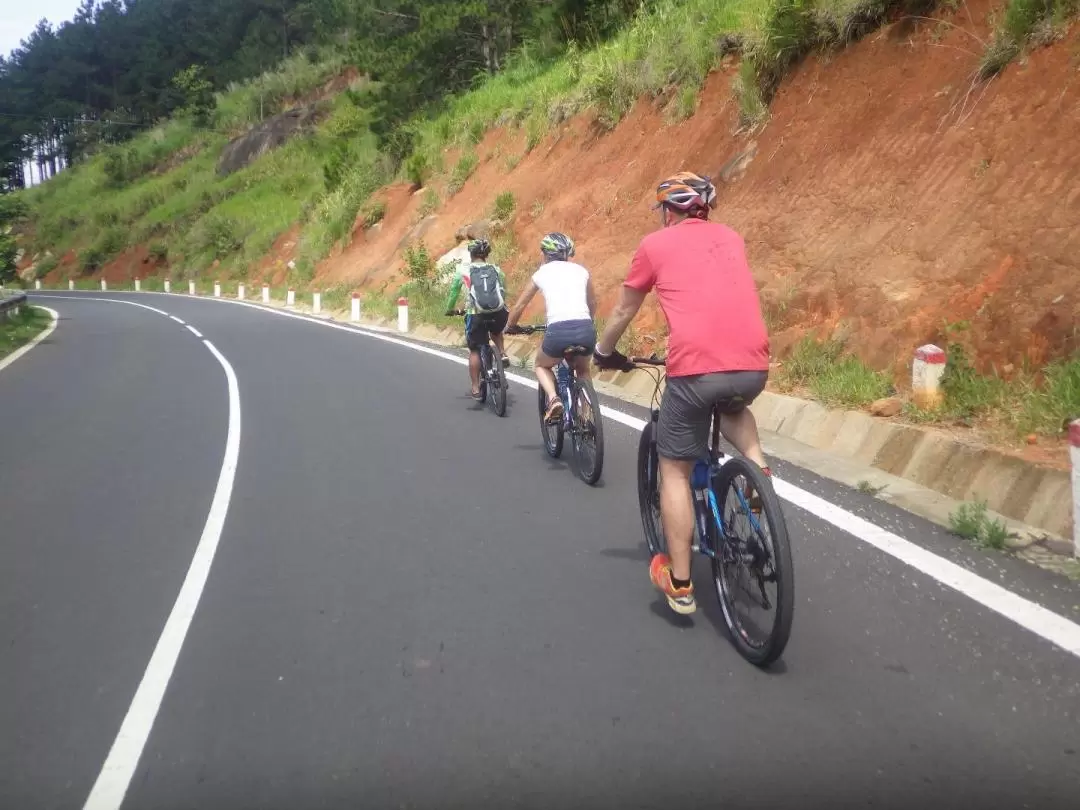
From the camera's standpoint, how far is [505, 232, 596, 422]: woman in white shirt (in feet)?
27.1

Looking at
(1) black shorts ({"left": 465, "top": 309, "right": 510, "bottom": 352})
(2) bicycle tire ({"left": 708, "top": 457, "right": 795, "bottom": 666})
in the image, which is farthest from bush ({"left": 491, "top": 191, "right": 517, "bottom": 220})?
(2) bicycle tire ({"left": 708, "top": 457, "right": 795, "bottom": 666})

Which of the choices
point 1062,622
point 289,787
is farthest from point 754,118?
point 289,787

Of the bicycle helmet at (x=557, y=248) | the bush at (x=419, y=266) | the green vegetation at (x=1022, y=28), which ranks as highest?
the green vegetation at (x=1022, y=28)

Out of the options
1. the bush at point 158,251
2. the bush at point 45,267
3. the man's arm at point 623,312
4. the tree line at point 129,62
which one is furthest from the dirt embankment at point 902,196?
the bush at point 45,267

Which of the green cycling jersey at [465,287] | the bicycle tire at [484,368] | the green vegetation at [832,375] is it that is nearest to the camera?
the green vegetation at [832,375]

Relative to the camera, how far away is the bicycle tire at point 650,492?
5.64 metres

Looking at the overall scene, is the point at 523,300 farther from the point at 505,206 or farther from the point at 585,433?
the point at 505,206

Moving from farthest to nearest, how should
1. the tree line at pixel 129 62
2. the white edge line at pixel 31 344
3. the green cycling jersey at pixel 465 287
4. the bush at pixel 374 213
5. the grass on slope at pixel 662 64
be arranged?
1. the tree line at pixel 129 62
2. the bush at pixel 374 213
3. the white edge line at pixel 31 344
4. the grass on slope at pixel 662 64
5. the green cycling jersey at pixel 465 287

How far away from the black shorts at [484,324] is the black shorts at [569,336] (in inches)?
112

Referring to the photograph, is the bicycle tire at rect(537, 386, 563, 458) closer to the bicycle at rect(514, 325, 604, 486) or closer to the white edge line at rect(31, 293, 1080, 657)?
the bicycle at rect(514, 325, 604, 486)

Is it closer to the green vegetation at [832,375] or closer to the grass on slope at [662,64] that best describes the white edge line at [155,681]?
the green vegetation at [832,375]

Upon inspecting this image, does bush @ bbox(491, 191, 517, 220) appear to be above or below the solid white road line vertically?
above

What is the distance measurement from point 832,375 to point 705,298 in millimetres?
5843

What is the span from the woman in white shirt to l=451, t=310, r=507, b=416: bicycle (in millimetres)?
2754
